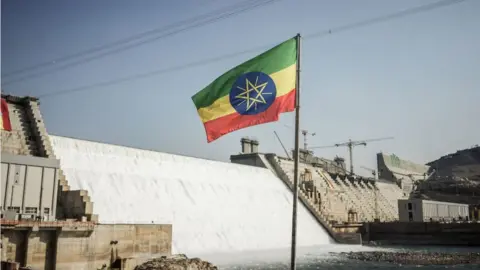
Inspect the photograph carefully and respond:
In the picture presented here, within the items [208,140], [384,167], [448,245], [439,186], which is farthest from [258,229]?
[384,167]

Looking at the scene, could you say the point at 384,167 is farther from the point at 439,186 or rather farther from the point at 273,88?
the point at 273,88

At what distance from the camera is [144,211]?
30.3m

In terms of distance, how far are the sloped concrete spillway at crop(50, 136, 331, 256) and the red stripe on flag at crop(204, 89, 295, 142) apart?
18.6 meters

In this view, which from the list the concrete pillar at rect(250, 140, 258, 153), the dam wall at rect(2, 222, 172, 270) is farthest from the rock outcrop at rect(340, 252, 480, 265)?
the concrete pillar at rect(250, 140, 258, 153)

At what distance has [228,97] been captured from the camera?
1078 centimetres

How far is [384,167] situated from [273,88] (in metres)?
99.0

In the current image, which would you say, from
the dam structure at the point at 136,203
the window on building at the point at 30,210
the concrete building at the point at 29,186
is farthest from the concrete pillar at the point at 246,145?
the window on building at the point at 30,210

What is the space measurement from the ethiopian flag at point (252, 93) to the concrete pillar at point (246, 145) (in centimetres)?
4872

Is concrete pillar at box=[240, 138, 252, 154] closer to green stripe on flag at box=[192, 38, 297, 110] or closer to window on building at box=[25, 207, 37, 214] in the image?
window on building at box=[25, 207, 37, 214]

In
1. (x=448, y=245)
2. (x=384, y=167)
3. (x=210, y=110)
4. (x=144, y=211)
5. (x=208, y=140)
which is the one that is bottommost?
(x=448, y=245)

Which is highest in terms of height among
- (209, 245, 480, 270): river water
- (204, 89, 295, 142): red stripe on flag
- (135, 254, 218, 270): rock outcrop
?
(204, 89, 295, 142): red stripe on flag

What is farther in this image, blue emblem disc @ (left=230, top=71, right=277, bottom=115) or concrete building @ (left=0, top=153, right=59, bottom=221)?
concrete building @ (left=0, top=153, right=59, bottom=221)

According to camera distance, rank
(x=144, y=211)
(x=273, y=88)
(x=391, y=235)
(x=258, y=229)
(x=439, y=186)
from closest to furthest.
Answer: (x=273, y=88) → (x=144, y=211) → (x=258, y=229) → (x=391, y=235) → (x=439, y=186)

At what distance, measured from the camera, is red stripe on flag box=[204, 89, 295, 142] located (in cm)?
1030
